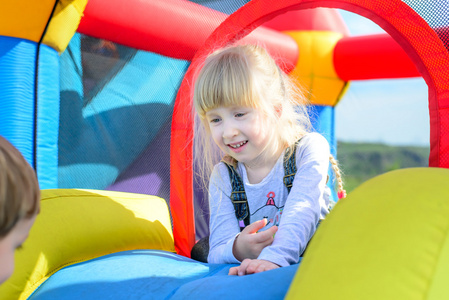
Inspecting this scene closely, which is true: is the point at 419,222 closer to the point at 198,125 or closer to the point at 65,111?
the point at 198,125

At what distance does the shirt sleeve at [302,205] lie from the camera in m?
1.19

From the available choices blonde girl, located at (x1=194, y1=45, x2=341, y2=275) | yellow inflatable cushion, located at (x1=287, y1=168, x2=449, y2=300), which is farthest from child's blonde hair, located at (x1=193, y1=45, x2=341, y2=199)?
yellow inflatable cushion, located at (x1=287, y1=168, x2=449, y2=300)

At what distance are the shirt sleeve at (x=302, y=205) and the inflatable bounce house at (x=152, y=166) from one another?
0.16 m

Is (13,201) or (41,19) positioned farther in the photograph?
(41,19)

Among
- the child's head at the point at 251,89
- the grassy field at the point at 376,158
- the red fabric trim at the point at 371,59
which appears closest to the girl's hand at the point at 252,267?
the child's head at the point at 251,89

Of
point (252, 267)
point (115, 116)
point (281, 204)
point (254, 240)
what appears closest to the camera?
point (252, 267)

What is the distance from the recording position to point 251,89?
141cm

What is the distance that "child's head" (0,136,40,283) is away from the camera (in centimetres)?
69

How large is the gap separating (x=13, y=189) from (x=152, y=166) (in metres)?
1.30

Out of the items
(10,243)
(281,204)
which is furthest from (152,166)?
(10,243)

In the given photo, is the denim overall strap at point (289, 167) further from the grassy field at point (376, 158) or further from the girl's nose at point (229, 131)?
the grassy field at point (376, 158)

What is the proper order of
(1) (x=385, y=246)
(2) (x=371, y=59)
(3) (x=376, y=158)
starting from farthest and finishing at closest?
(3) (x=376, y=158) < (2) (x=371, y=59) < (1) (x=385, y=246)

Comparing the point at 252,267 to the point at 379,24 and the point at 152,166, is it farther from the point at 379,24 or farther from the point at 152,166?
the point at 152,166

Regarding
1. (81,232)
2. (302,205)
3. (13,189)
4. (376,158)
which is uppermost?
(13,189)
